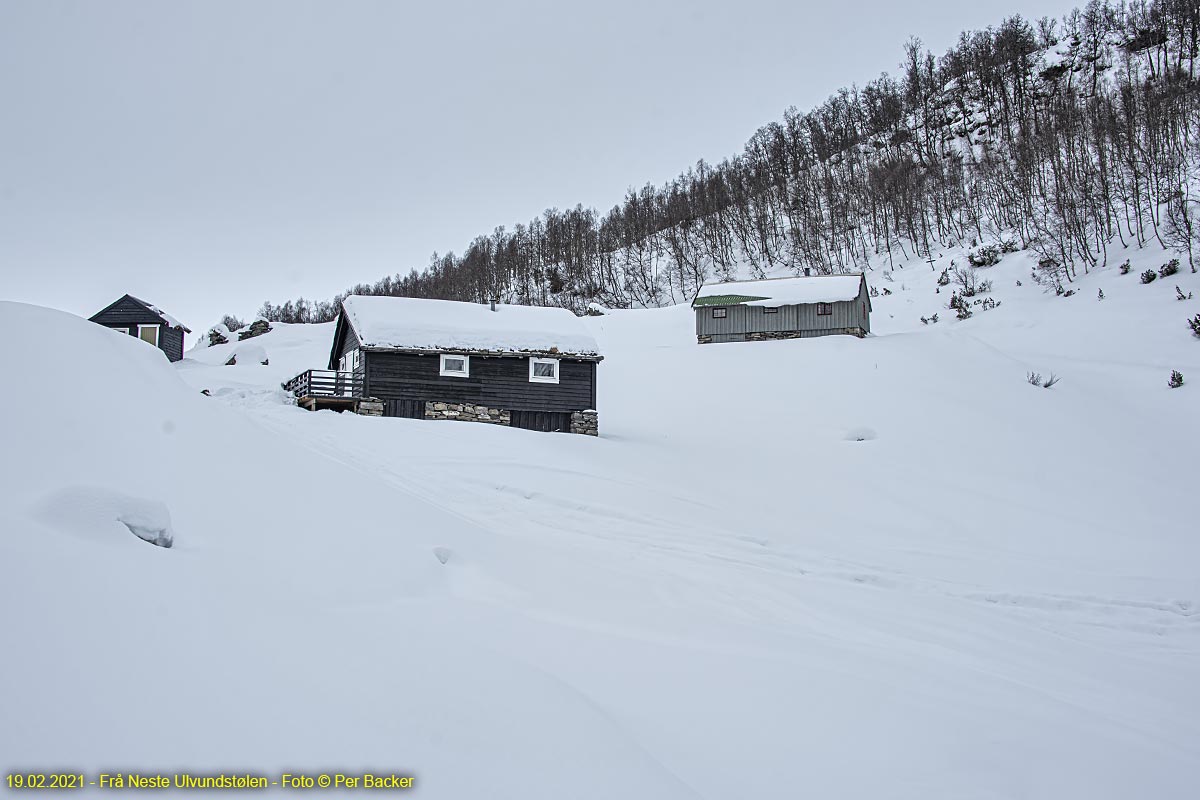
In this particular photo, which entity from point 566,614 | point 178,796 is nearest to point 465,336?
point 566,614

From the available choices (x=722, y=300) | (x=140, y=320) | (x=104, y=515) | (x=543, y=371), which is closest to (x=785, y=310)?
(x=722, y=300)

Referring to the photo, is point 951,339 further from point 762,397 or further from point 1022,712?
point 1022,712

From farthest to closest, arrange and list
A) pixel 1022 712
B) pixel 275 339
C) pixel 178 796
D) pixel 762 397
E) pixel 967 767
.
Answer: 1. pixel 275 339
2. pixel 762 397
3. pixel 1022 712
4. pixel 967 767
5. pixel 178 796

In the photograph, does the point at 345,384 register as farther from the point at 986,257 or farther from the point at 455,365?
the point at 986,257

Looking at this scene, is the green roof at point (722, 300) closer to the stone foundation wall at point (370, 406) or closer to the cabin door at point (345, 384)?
the cabin door at point (345, 384)

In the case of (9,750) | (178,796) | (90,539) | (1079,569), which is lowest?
(1079,569)

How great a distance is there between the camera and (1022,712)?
554cm

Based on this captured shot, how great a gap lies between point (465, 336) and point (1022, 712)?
19.0 m

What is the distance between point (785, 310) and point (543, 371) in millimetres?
18670

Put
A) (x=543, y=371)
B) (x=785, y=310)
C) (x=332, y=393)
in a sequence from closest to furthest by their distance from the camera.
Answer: (x=332, y=393)
(x=543, y=371)
(x=785, y=310)

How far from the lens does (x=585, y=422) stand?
72.7 ft

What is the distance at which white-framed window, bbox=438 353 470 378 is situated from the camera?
21766 mm

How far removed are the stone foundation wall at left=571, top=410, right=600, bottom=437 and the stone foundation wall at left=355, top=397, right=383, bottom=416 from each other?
623 cm

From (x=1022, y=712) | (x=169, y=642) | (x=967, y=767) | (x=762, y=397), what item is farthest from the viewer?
(x=762, y=397)
